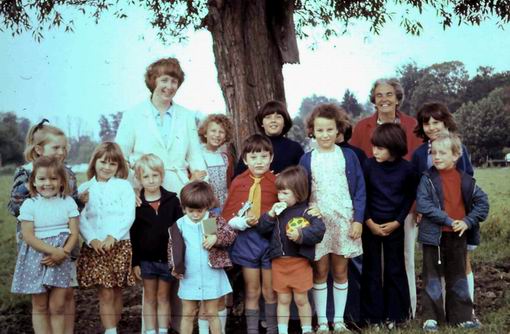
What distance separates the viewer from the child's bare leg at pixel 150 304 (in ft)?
13.0

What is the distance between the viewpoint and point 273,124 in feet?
13.4

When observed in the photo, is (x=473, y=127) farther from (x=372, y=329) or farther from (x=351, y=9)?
(x=372, y=329)

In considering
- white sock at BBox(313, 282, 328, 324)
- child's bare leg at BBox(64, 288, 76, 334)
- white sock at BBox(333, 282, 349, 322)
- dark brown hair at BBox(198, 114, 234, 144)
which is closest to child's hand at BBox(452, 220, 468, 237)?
white sock at BBox(333, 282, 349, 322)

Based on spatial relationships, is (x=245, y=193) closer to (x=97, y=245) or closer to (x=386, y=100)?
(x=97, y=245)

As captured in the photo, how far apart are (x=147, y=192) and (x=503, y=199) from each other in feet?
9.77

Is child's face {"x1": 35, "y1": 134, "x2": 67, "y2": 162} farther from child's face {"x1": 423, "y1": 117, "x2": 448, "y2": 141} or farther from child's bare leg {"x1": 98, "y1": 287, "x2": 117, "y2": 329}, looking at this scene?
child's face {"x1": 423, "y1": 117, "x2": 448, "y2": 141}

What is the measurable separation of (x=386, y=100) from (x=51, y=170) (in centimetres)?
232

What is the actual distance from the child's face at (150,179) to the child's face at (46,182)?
19.9 inches

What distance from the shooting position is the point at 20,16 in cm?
456

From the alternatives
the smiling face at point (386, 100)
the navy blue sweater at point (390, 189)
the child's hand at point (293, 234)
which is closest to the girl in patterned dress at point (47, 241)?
the child's hand at point (293, 234)

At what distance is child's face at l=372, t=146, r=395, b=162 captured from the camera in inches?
158

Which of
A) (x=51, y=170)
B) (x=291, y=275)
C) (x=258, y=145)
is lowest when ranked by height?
(x=291, y=275)

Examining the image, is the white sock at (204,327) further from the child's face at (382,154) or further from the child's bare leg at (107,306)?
the child's face at (382,154)

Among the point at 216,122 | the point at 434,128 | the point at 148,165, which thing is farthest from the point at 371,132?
the point at 148,165
